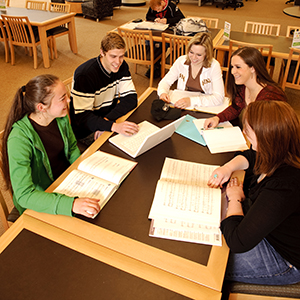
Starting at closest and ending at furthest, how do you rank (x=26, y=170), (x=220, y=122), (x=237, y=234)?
→ (x=237, y=234)
(x=26, y=170)
(x=220, y=122)

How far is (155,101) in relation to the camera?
1.94 meters

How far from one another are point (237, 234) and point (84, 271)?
0.57 metres

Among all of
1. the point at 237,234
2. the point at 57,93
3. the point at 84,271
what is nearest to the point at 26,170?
the point at 57,93

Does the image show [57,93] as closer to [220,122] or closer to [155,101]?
[155,101]

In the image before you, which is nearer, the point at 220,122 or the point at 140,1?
the point at 220,122

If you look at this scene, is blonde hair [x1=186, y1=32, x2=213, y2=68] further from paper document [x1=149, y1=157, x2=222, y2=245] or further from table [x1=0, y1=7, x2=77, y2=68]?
table [x1=0, y1=7, x2=77, y2=68]

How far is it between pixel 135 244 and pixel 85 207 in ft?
0.84

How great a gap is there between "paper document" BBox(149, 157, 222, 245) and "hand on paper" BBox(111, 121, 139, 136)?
483 millimetres

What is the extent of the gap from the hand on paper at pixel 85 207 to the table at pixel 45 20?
150 inches

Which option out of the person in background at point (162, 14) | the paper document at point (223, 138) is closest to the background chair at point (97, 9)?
the person in background at point (162, 14)

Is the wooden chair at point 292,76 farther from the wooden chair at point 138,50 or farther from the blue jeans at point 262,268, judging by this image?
the blue jeans at point 262,268

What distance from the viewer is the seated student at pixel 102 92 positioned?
1873 millimetres

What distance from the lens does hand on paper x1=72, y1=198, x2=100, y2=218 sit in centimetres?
115

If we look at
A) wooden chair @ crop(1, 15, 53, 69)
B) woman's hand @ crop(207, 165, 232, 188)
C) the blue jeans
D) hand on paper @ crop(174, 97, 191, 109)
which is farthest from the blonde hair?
wooden chair @ crop(1, 15, 53, 69)
